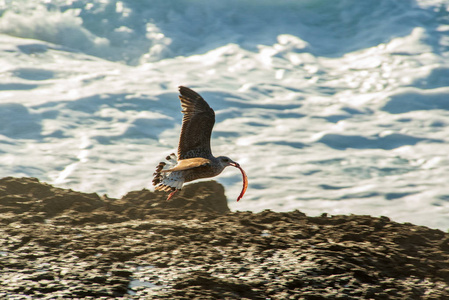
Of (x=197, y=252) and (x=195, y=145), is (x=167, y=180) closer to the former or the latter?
(x=195, y=145)

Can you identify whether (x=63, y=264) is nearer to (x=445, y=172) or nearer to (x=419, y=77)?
(x=445, y=172)

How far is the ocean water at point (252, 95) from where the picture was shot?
692 centimetres

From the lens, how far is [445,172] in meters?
7.61

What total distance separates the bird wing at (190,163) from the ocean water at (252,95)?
3.17ft

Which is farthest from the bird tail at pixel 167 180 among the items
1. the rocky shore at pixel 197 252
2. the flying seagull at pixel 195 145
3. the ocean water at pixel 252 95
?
the ocean water at pixel 252 95

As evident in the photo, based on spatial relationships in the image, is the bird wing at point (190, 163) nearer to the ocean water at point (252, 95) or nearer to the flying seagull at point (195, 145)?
the flying seagull at point (195, 145)

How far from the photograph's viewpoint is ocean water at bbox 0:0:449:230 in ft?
22.7

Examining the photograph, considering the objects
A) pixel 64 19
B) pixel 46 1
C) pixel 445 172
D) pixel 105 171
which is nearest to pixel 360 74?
pixel 445 172

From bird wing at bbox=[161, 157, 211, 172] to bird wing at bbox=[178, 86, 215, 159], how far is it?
252mm

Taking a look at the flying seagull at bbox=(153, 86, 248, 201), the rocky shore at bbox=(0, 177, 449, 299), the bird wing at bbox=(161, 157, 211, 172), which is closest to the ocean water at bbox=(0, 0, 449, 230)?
the rocky shore at bbox=(0, 177, 449, 299)

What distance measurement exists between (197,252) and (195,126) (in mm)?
1518

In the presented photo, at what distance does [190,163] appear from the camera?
5039 millimetres

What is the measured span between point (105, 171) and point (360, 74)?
22.6ft

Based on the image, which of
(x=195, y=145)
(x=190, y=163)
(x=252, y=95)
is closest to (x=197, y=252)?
(x=190, y=163)
